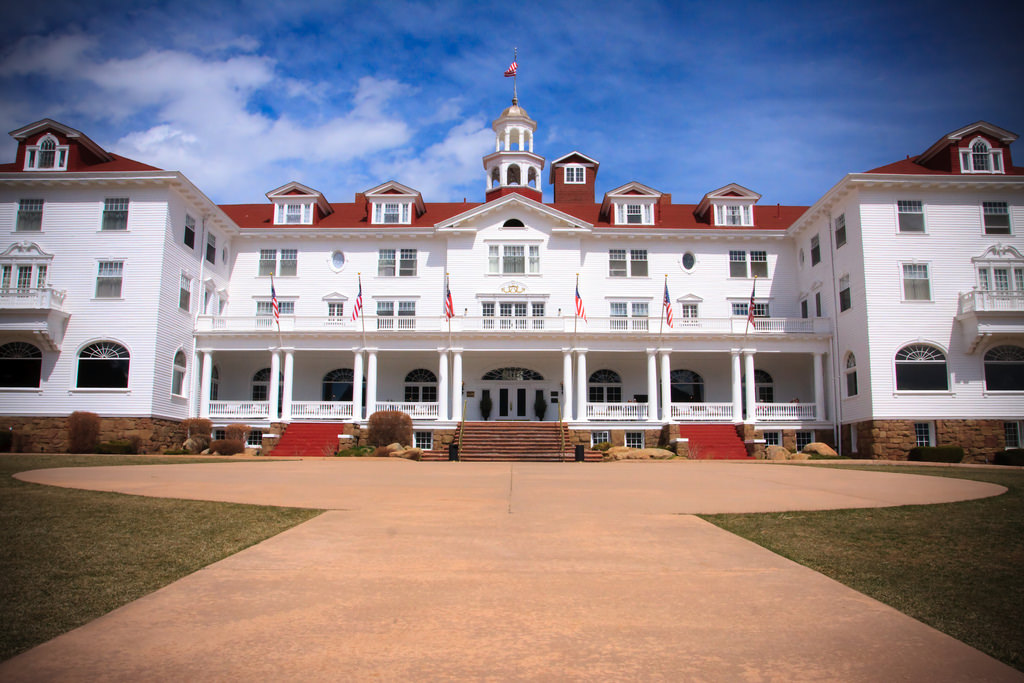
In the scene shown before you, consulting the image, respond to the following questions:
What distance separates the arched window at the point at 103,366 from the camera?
32844 mm

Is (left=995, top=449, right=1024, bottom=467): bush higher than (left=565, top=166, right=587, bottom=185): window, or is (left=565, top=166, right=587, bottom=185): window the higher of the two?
(left=565, top=166, right=587, bottom=185): window

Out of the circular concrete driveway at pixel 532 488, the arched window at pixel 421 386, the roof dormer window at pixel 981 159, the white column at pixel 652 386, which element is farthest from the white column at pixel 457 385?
the roof dormer window at pixel 981 159

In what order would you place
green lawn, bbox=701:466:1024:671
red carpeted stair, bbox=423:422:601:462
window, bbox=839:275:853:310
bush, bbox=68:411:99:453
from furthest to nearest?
window, bbox=839:275:853:310
bush, bbox=68:411:99:453
red carpeted stair, bbox=423:422:601:462
green lawn, bbox=701:466:1024:671

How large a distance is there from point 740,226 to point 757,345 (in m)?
8.16

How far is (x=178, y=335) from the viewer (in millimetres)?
35406

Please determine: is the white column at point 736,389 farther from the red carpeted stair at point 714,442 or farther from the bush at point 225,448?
the bush at point 225,448

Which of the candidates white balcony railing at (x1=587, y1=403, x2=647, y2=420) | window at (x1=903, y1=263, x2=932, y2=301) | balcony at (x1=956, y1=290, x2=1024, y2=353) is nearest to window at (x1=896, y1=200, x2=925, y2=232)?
window at (x1=903, y1=263, x2=932, y2=301)

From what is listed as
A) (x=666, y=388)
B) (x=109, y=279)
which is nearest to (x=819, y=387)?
(x=666, y=388)

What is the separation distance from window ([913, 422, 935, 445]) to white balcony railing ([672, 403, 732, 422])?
25.6ft

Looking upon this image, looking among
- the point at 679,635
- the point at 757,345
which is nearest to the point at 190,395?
the point at 757,345

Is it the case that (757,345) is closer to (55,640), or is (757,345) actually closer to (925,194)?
(925,194)

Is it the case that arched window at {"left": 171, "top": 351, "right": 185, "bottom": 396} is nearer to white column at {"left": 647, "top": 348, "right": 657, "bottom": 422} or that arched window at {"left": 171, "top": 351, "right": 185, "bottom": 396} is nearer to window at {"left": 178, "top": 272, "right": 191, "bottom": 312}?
window at {"left": 178, "top": 272, "right": 191, "bottom": 312}

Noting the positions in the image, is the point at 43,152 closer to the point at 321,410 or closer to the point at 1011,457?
the point at 321,410

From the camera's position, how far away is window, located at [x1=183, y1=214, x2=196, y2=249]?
35875 mm
